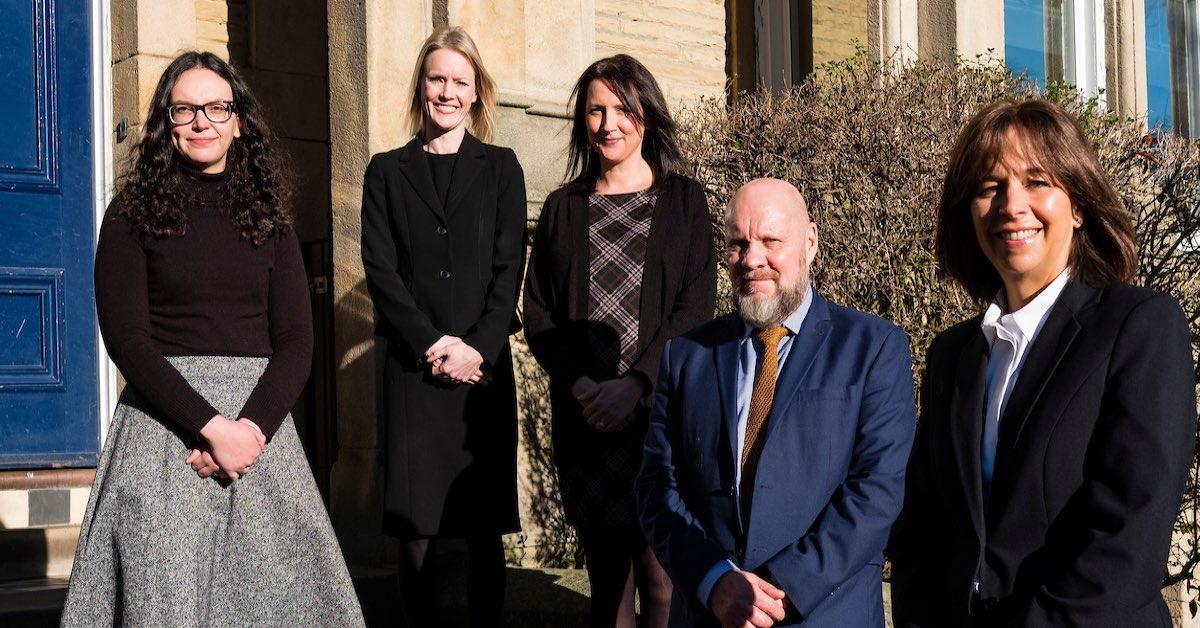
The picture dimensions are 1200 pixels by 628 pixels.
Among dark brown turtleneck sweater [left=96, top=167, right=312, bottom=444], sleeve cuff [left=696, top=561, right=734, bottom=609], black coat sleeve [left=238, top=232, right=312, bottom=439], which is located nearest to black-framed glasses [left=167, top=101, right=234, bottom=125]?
dark brown turtleneck sweater [left=96, top=167, right=312, bottom=444]

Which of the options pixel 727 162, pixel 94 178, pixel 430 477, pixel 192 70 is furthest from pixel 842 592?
pixel 94 178

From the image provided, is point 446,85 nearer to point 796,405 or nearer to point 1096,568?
point 796,405

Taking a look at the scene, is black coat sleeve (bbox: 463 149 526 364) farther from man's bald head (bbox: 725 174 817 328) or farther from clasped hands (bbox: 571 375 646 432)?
man's bald head (bbox: 725 174 817 328)

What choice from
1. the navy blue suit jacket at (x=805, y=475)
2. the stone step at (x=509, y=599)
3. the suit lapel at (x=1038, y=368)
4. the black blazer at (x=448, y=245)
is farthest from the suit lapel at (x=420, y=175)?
the suit lapel at (x=1038, y=368)

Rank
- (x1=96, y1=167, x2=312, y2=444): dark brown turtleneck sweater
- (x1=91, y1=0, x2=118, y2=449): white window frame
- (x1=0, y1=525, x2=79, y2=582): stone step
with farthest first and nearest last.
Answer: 1. (x1=91, y1=0, x2=118, y2=449): white window frame
2. (x1=0, y1=525, x2=79, y2=582): stone step
3. (x1=96, y1=167, x2=312, y2=444): dark brown turtleneck sweater

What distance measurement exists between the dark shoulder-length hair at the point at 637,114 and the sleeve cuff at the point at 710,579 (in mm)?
1735

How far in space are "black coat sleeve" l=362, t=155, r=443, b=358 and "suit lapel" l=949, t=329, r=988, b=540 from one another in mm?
1953

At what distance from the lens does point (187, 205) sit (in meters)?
3.75

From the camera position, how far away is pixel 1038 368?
2656 millimetres

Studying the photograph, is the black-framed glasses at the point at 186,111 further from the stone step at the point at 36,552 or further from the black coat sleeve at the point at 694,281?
the stone step at the point at 36,552

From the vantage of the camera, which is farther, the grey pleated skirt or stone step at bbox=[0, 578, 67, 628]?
stone step at bbox=[0, 578, 67, 628]

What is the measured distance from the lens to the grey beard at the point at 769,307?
10.6ft

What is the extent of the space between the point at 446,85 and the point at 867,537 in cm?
225

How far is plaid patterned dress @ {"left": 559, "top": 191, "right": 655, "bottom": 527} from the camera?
4.17 metres
